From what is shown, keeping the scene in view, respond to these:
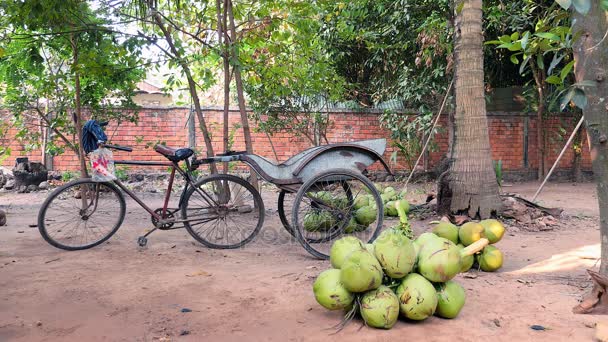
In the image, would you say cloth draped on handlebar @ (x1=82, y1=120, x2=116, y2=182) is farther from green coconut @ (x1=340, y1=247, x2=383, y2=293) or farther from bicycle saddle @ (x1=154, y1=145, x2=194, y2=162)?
green coconut @ (x1=340, y1=247, x2=383, y2=293)

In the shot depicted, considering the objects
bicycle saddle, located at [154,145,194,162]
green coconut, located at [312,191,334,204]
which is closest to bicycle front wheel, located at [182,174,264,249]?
bicycle saddle, located at [154,145,194,162]

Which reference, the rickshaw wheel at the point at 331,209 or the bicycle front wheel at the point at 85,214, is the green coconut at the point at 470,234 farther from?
the bicycle front wheel at the point at 85,214

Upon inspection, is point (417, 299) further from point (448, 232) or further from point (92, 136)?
point (92, 136)

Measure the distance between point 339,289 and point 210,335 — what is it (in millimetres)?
737

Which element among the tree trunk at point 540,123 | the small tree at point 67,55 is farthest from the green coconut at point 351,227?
the tree trunk at point 540,123

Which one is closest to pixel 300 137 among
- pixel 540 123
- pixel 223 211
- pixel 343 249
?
pixel 540 123

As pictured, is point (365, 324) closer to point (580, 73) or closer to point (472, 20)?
point (580, 73)

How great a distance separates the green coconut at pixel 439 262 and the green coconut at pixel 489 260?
1107 millimetres

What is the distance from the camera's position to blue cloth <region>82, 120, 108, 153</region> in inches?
175

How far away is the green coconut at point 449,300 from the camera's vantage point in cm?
265

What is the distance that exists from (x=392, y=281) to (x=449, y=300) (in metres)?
0.33

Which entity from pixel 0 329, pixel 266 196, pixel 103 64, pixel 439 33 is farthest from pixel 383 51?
pixel 0 329

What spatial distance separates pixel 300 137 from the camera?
458 inches

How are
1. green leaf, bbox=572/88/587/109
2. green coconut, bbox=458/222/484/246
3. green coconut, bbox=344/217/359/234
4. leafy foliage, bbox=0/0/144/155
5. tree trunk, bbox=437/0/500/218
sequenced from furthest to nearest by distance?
1. tree trunk, bbox=437/0/500/218
2. leafy foliage, bbox=0/0/144/155
3. green coconut, bbox=344/217/359/234
4. green coconut, bbox=458/222/484/246
5. green leaf, bbox=572/88/587/109
